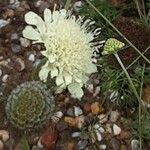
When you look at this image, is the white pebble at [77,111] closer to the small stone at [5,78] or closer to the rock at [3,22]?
the small stone at [5,78]

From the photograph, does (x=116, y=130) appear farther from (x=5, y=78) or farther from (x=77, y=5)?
(x=77, y=5)

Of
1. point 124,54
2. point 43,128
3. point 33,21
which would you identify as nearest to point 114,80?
point 124,54

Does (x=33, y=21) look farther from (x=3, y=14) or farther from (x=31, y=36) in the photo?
(x=3, y=14)

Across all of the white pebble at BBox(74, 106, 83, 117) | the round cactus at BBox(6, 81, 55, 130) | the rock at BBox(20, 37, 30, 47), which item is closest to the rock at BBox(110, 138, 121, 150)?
the white pebble at BBox(74, 106, 83, 117)

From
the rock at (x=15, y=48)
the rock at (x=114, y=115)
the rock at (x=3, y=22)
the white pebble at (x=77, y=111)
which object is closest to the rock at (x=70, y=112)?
the white pebble at (x=77, y=111)

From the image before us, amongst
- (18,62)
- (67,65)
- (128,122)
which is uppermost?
(67,65)

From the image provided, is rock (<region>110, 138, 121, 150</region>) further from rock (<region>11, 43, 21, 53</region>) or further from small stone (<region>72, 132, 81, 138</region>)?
rock (<region>11, 43, 21, 53</region>)

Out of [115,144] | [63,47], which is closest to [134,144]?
[115,144]
